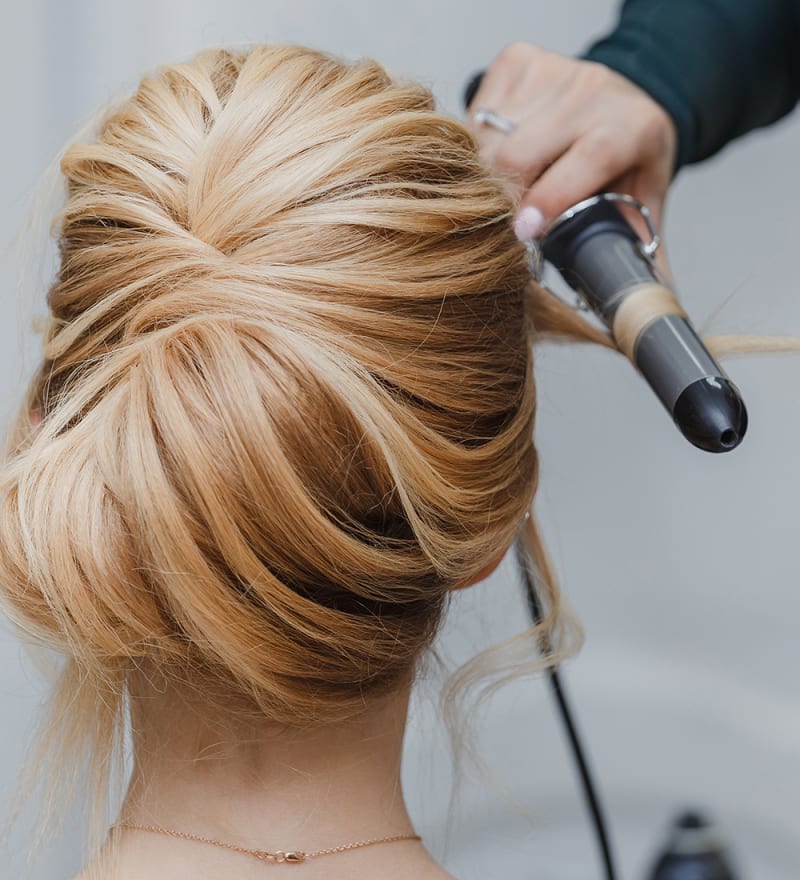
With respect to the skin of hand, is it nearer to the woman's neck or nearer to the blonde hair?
the blonde hair

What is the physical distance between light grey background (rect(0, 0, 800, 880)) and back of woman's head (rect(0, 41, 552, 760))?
0.79m

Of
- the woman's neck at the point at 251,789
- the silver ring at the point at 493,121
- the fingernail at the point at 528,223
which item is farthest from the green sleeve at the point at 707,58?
the woman's neck at the point at 251,789

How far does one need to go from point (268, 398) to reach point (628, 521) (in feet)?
3.74

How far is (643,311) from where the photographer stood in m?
0.83

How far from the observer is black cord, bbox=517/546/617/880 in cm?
102

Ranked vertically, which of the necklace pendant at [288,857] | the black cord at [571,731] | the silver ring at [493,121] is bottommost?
the black cord at [571,731]

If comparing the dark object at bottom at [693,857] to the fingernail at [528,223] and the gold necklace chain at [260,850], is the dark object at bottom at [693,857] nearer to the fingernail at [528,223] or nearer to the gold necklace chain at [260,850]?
the gold necklace chain at [260,850]

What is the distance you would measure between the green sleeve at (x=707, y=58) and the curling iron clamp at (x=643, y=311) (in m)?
0.17

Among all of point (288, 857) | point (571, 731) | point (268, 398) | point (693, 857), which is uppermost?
point (268, 398)

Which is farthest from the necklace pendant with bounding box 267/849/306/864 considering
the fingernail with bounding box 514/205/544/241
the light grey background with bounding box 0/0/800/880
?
the light grey background with bounding box 0/0/800/880

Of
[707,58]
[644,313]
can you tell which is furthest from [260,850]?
[707,58]

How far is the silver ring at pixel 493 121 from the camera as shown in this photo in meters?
1.04

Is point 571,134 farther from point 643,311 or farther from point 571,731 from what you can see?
point 571,731

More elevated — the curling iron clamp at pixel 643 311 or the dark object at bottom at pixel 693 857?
the curling iron clamp at pixel 643 311
